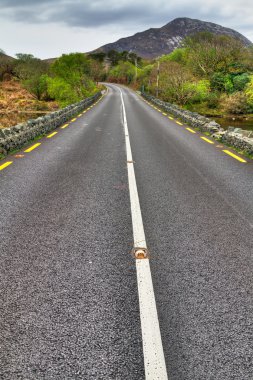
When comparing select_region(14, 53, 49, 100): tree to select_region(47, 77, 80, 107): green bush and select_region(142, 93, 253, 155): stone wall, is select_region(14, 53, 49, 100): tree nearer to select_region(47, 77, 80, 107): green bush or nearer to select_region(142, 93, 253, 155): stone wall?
select_region(47, 77, 80, 107): green bush

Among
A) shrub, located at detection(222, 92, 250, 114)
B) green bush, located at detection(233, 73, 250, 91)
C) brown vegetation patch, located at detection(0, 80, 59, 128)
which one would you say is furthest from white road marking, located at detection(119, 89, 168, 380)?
green bush, located at detection(233, 73, 250, 91)

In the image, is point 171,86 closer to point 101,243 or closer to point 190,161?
point 190,161

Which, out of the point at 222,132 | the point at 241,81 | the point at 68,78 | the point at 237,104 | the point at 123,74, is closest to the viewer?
the point at 222,132

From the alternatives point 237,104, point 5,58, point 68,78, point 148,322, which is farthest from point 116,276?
point 5,58

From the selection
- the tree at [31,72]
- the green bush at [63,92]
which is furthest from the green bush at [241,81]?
the tree at [31,72]

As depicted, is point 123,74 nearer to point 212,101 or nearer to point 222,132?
point 212,101

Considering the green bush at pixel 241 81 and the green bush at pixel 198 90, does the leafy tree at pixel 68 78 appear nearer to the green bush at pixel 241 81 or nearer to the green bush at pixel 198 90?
the green bush at pixel 198 90

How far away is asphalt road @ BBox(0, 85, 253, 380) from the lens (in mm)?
2125

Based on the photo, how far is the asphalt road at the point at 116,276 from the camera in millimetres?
2125

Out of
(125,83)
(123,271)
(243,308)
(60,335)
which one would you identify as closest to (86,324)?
(60,335)

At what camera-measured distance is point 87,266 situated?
326 cm

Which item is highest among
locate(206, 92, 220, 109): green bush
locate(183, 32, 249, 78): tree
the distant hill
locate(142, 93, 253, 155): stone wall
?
the distant hill

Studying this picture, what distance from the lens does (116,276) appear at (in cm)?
310

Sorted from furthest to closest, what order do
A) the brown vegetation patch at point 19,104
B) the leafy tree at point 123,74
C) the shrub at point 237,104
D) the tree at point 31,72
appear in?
the leafy tree at point 123,74 → the tree at point 31,72 → the brown vegetation patch at point 19,104 → the shrub at point 237,104
